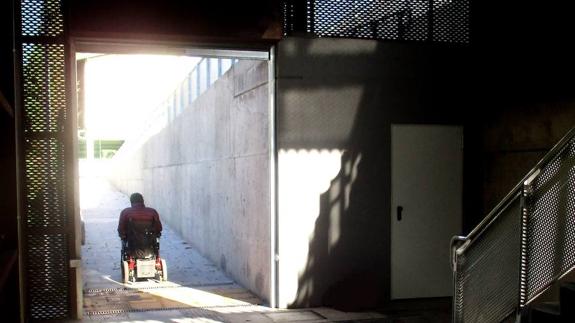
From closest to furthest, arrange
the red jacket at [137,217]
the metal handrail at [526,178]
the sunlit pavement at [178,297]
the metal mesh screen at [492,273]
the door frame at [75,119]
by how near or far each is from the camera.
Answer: the metal handrail at [526,178]
the metal mesh screen at [492,273]
the door frame at [75,119]
the sunlit pavement at [178,297]
the red jacket at [137,217]

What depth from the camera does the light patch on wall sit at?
6.55m

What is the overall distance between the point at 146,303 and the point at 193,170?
15.6 feet

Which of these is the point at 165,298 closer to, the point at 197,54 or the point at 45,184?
the point at 45,184

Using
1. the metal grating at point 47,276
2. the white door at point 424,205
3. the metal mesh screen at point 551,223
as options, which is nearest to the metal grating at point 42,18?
the metal grating at point 47,276

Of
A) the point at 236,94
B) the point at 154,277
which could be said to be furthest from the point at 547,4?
the point at 154,277

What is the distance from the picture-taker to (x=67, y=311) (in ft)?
20.2

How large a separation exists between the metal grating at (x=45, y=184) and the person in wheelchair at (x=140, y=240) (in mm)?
2139

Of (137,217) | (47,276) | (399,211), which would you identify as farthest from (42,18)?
(399,211)

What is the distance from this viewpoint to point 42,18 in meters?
6.05

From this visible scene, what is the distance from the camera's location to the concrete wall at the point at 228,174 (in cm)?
713

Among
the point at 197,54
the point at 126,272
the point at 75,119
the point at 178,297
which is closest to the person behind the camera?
the point at 75,119

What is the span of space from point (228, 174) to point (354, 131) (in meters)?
2.65

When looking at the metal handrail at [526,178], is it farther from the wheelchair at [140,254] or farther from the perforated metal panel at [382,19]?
the wheelchair at [140,254]

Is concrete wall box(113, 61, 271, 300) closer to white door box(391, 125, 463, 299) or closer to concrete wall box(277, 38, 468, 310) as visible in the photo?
concrete wall box(277, 38, 468, 310)
